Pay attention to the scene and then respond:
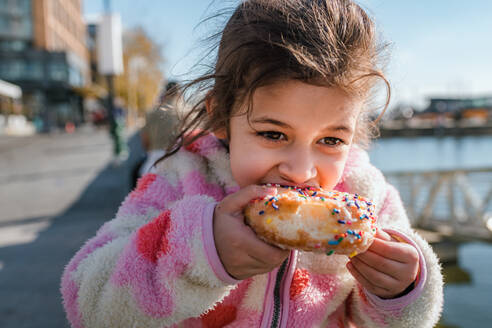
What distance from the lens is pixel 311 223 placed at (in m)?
1.00

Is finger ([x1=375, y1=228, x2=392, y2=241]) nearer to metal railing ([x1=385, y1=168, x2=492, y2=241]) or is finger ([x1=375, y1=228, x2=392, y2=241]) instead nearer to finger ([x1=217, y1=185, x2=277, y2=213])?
finger ([x1=217, y1=185, x2=277, y2=213])

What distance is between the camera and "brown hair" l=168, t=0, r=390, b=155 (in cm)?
109

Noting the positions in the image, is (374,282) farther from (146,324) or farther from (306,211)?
(146,324)

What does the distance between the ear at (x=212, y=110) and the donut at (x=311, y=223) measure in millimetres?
445

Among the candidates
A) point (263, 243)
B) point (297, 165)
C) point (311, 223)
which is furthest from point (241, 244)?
point (297, 165)

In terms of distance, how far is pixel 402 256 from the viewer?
3.72ft

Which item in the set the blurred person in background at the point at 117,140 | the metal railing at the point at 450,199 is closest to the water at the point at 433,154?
the metal railing at the point at 450,199

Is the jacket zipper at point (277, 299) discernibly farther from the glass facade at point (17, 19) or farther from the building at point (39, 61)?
the glass facade at point (17, 19)

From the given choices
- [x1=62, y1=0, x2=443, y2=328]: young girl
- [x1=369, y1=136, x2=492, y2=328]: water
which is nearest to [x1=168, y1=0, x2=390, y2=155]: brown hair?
[x1=62, y1=0, x2=443, y2=328]: young girl

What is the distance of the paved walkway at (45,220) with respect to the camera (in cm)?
237

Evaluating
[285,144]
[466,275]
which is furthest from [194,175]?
[466,275]

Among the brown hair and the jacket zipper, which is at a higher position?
the brown hair

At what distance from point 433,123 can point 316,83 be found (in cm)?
6533

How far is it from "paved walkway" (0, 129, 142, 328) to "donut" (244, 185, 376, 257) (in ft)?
5.06
